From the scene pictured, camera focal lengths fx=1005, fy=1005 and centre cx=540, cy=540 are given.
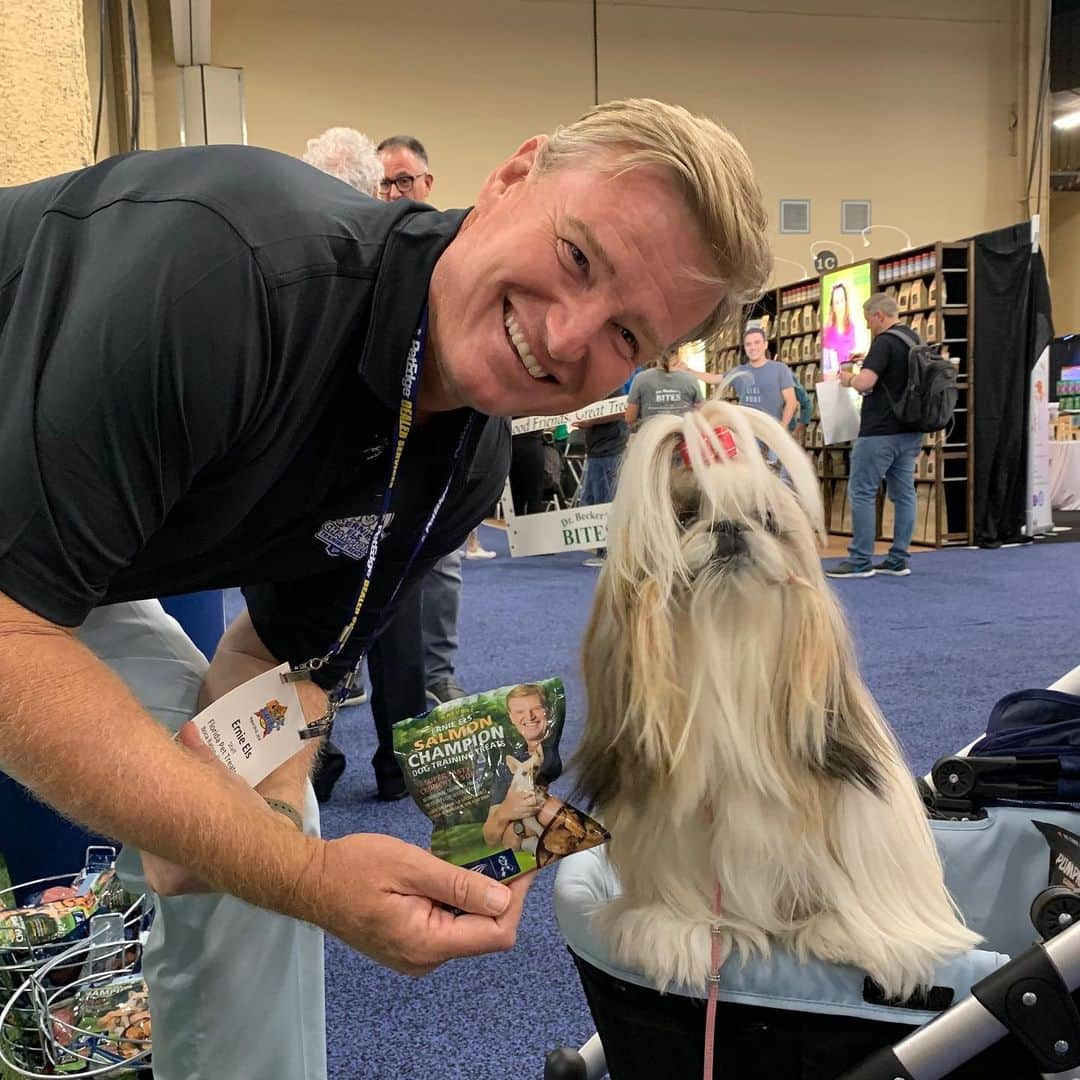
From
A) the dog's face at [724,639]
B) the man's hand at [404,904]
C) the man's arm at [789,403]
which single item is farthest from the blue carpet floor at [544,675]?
the man's arm at [789,403]

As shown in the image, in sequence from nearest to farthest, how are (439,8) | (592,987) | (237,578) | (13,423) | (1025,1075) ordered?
(13,423), (1025,1075), (592,987), (237,578), (439,8)

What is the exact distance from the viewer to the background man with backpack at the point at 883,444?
19.2 feet

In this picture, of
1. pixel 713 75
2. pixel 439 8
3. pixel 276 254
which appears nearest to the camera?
pixel 276 254

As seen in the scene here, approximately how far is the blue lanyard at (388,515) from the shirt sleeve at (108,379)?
0.16 m

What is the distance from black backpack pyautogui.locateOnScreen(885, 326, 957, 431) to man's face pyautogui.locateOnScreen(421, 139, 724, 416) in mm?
5132

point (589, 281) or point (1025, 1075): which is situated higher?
point (589, 281)

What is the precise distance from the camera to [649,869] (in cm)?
116

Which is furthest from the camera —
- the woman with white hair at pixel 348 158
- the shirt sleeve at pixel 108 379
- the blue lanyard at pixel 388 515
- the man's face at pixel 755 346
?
the man's face at pixel 755 346

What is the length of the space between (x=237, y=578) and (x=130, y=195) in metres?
0.50

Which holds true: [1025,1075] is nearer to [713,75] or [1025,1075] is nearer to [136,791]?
[136,791]

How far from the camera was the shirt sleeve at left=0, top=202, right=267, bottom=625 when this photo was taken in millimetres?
792

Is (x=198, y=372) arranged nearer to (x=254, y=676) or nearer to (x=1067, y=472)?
(x=254, y=676)

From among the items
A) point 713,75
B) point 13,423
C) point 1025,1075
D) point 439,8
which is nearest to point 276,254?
point 13,423

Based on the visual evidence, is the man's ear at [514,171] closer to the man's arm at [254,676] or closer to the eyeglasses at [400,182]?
the man's arm at [254,676]
